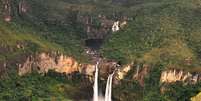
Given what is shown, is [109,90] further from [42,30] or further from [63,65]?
[42,30]

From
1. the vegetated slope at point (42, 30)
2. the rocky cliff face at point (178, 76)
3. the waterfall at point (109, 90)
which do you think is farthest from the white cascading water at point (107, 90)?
the rocky cliff face at point (178, 76)

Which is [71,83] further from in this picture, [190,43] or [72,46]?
[190,43]

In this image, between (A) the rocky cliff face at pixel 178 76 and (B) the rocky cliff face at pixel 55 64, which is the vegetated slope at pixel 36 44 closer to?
(B) the rocky cliff face at pixel 55 64

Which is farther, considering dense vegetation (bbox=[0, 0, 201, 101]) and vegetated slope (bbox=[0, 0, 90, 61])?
vegetated slope (bbox=[0, 0, 90, 61])

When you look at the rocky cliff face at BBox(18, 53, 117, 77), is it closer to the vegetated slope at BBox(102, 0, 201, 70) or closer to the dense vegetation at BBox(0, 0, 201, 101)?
the dense vegetation at BBox(0, 0, 201, 101)

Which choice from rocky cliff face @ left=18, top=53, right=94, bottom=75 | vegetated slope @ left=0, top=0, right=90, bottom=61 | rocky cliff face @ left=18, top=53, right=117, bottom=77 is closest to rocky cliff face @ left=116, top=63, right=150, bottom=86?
rocky cliff face @ left=18, top=53, right=117, bottom=77

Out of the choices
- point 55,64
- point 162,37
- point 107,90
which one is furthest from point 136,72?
point 55,64

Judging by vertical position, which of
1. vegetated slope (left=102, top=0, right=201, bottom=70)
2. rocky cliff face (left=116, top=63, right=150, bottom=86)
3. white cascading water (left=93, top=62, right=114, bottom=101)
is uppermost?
vegetated slope (left=102, top=0, right=201, bottom=70)
